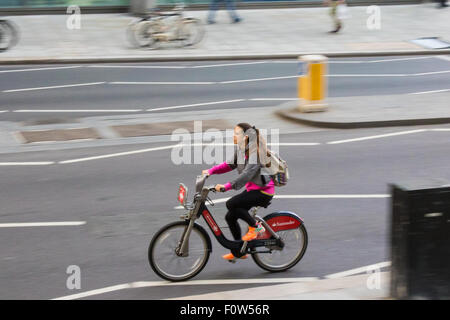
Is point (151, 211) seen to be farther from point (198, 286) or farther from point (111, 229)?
point (198, 286)

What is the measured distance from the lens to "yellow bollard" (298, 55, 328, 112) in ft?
50.5

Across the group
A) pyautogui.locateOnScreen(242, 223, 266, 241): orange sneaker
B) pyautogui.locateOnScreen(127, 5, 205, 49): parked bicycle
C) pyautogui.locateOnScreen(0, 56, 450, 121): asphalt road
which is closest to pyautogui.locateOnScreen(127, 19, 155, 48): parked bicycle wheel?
pyautogui.locateOnScreen(127, 5, 205, 49): parked bicycle

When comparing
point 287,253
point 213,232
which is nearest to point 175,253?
point 213,232

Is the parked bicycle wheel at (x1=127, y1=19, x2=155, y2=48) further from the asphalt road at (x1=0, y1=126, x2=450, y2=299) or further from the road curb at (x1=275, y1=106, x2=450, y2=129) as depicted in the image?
the asphalt road at (x1=0, y1=126, x2=450, y2=299)

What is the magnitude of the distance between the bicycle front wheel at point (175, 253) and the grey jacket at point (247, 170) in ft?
2.16

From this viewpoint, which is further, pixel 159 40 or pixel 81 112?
pixel 159 40

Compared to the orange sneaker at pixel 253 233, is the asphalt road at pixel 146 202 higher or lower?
lower

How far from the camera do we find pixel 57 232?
367 inches

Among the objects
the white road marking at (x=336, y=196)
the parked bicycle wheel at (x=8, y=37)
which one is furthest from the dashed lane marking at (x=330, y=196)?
the parked bicycle wheel at (x=8, y=37)

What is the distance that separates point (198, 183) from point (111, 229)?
7.19 feet

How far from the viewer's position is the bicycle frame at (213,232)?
769 centimetres

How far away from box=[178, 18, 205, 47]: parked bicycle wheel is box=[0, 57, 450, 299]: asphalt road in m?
6.20

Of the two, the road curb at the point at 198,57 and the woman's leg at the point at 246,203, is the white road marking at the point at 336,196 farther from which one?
the road curb at the point at 198,57

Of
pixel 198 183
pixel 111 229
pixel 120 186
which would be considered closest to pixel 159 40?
pixel 120 186
